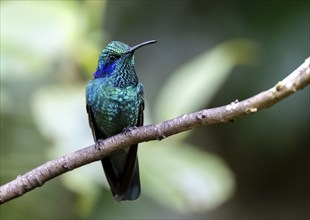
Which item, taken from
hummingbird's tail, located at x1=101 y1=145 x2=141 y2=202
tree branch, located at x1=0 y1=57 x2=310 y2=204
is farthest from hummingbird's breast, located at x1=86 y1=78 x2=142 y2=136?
tree branch, located at x1=0 y1=57 x2=310 y2=204

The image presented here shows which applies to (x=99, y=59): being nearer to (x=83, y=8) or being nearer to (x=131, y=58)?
(x=131, y=58)

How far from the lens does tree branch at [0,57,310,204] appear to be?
1.31 meters

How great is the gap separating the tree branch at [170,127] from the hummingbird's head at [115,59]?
0.69 meters

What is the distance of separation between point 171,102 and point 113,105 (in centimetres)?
30

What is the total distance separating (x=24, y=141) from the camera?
3.18m

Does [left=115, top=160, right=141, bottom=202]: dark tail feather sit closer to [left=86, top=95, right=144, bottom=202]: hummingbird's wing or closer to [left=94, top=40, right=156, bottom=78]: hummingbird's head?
[left=86, top=95, right=144, bottom=202]: hummingbird's wing

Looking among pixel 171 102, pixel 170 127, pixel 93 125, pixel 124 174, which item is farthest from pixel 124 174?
pixel 170 127

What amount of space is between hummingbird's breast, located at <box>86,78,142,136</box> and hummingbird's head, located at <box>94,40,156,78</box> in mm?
56

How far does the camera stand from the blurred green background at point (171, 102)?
8.60 ft

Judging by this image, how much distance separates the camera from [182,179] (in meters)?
2.62

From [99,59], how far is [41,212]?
3.04ft

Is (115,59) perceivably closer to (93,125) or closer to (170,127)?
(93,125)

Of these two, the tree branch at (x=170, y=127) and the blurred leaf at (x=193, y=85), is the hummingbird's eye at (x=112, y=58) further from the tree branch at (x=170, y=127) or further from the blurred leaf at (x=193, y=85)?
the tree branch at (x=170, y=127)

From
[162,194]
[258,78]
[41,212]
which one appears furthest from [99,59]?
[258,78]
